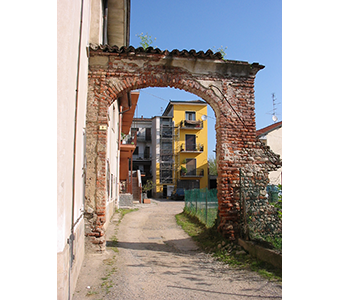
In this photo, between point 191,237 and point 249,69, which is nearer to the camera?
point 249,69

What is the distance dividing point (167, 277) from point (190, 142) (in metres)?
40.2

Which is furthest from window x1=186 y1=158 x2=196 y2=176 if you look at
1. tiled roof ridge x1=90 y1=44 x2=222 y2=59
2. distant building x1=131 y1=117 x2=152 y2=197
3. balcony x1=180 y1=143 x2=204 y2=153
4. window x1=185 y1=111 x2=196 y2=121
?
tiled roof ridge x1=90 y1=44 x2=222 y2=59

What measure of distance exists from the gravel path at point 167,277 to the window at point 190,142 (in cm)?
3670

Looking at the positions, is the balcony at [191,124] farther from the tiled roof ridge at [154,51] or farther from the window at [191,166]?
the tiled roof ridge at [154,51]

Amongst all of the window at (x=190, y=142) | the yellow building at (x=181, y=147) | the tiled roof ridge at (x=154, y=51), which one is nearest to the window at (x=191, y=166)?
the yellow building at (x=181, y=147)

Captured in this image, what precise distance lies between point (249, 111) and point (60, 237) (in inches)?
241

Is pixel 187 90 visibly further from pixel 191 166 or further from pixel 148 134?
pixel 148 134

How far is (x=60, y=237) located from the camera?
361 cm

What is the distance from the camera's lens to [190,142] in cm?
4578

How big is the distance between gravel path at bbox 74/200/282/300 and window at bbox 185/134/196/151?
36699mm

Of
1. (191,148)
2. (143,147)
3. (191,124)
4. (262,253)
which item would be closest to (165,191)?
(191,148)
